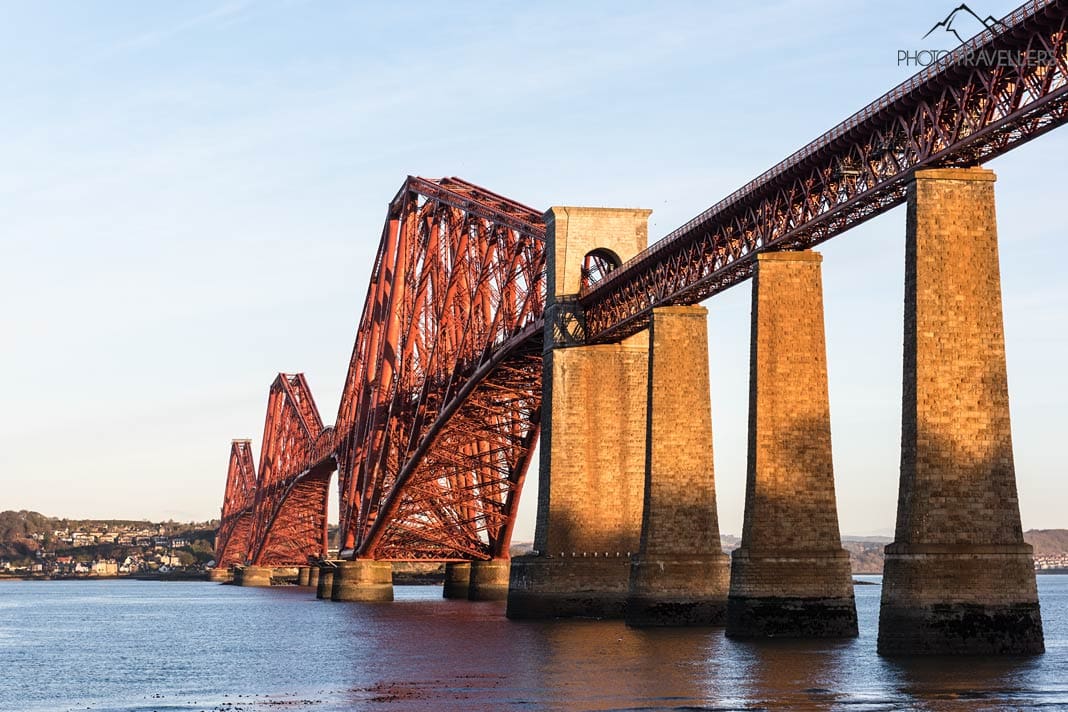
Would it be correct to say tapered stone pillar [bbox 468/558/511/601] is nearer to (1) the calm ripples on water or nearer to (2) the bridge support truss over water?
(2) the bridge support truss over water

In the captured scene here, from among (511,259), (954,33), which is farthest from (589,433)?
(954,33)

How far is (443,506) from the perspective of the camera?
102938 millimetres

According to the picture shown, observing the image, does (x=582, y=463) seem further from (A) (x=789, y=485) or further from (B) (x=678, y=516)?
(A) (x=789, y=485)

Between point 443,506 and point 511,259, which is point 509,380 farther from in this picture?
point 443,506

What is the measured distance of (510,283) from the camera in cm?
8462

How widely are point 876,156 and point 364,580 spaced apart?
69.2 meters

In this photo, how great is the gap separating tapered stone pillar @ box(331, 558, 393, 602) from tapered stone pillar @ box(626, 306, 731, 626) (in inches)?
1979

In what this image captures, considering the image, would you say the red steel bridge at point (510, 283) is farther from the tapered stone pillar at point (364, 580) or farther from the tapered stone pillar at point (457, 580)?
the tapered stone pillar at point (457, 580)

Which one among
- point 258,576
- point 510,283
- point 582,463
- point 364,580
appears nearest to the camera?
point 582,463

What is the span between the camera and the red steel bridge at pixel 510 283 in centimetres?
4228

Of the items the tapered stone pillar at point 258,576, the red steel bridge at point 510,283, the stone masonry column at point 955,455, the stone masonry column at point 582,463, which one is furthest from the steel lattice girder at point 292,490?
the stone masonry column at point 955,455

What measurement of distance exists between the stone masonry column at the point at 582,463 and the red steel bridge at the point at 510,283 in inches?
46.4

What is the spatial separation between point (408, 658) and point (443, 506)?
46995mm

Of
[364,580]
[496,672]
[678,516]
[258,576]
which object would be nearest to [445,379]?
[364,580]
